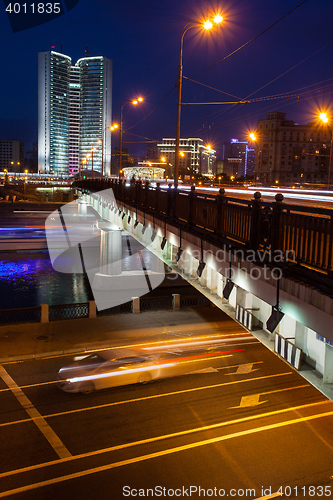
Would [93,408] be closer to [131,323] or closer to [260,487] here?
[260,487]

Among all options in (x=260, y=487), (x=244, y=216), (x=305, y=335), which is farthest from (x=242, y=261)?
(x=260, y=487)

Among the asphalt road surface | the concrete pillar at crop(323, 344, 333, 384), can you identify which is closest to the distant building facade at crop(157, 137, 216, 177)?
the asphalt road surface

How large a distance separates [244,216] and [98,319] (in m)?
14.7

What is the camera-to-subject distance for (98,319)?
2164cm

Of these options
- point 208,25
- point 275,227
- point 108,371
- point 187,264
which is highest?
point 208,25

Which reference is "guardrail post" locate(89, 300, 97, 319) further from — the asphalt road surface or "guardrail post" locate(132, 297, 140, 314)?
the asphalt road surface

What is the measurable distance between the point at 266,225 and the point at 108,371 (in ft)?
27.9

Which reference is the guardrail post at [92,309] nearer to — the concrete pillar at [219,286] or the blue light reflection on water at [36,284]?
the blue light reflection on water at [36,284]

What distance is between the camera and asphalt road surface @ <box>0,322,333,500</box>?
894cm

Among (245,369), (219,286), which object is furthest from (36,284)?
(219,286)

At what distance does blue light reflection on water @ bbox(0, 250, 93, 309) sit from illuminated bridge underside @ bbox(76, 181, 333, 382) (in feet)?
67.1

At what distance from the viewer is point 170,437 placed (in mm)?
10758

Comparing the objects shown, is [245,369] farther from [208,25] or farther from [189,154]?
[189,154]

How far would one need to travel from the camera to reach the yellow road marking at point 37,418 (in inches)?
402
